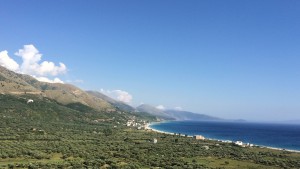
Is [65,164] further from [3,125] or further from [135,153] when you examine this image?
[3,125]

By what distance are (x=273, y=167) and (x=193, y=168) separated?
2858cm

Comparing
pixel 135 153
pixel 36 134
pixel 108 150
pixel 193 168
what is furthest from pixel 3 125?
pixel 193 168

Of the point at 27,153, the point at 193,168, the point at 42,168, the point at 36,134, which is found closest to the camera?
the point at 42,168

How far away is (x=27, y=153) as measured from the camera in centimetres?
9975

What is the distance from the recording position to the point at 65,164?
85.4 meters

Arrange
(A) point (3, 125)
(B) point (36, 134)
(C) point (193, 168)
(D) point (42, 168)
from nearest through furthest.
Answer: (D) point (42, 168) < (C) point (193, 168) < (B) point (36, 134) < (A) point (3, 125)

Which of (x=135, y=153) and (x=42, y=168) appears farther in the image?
(x=135, y=153)

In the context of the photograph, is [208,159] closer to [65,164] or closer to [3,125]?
[65,164]

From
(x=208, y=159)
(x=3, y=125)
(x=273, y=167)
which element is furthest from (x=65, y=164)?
(x=3, y=125)

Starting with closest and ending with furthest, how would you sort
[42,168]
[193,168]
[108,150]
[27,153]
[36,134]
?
[42,168], [193,168], [27,153], [108,150], [36,134]

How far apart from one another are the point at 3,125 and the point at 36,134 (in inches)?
1142

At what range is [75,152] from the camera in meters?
109

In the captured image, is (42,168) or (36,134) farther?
(36,134)

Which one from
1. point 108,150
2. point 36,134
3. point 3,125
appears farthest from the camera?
point 3,125
